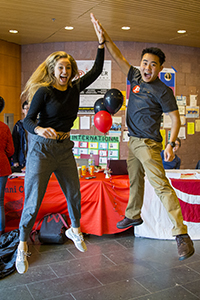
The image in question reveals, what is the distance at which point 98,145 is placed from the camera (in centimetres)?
690

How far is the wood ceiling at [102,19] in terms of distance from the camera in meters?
4.39

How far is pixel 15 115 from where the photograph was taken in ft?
23.0

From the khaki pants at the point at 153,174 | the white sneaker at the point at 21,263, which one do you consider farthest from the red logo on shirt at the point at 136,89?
the white sneaker at the point at 21,263

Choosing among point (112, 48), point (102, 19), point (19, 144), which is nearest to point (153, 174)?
point (112, 48)

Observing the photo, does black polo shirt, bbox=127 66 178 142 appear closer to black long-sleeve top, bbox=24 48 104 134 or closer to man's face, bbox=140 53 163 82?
man's face, bbox=140 53 163 82

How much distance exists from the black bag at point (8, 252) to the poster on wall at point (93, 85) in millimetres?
3496

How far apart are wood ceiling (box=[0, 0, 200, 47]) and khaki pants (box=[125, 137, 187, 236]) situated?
7.87 ft

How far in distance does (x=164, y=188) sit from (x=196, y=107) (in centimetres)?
501

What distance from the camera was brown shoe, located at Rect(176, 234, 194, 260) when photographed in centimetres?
255

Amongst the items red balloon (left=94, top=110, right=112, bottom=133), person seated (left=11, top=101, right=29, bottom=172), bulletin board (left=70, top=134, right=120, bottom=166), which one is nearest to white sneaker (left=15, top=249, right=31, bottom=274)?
red balloon (left=94, top=110, right=112, bottom=133)

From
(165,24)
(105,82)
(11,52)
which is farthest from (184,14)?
(11,52)

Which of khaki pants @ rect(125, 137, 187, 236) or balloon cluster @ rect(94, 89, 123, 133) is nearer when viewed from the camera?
khaki pants @ rect(125, 137, 187, 236)

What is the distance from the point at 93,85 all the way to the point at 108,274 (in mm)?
4143

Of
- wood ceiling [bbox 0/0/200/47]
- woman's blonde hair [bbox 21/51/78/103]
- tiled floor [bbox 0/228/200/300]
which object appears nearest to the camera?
woman's blonde hair [bbox 21/51/78/103]
